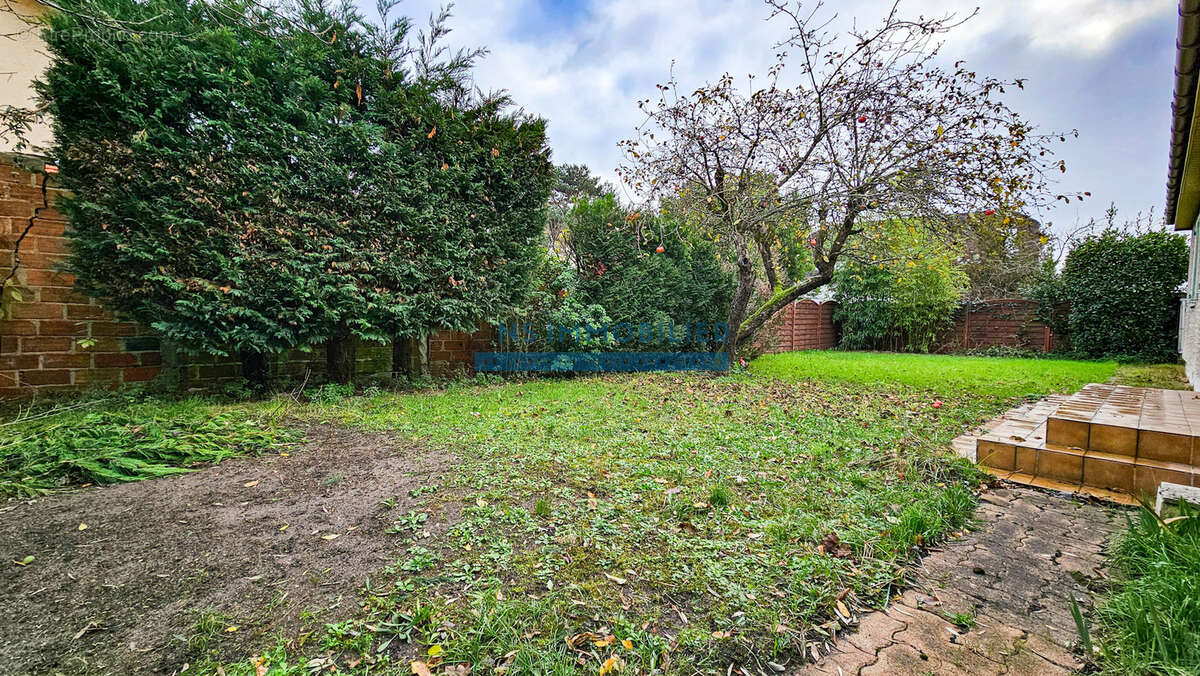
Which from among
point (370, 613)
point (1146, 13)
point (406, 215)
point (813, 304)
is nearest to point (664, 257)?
point (406, 215)

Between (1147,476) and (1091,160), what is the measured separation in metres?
10.7

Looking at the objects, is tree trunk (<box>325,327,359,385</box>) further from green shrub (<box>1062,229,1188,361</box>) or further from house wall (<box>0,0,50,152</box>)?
green shrub (<box>1062,229,1188,361</box>)

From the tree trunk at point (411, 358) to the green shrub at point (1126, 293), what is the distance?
1490 centimetres

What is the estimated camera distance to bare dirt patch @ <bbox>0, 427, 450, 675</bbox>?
134cm

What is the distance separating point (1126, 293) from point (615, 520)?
14.5 m

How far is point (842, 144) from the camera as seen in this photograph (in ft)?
20.7

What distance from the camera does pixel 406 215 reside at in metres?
5.00

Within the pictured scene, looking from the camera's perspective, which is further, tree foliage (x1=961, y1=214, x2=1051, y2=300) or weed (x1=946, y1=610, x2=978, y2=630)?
tree foliage (x1=961, y1=214, x2=1051, y2=300)

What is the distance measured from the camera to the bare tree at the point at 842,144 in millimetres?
5539

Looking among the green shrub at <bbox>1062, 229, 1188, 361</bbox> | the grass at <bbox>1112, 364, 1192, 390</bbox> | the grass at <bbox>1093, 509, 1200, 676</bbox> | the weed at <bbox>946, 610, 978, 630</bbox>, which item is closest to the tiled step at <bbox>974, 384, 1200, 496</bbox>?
the grass at <bbox>1093, 509, 1200, 676</bbox>

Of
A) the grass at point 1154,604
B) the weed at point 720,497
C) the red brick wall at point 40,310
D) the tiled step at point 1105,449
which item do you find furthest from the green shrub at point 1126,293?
the red brick wall at point 40,310

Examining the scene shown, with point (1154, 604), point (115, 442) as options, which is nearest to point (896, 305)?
point (1154, 604)

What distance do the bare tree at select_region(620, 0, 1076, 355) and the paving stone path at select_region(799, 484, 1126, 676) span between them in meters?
4.90

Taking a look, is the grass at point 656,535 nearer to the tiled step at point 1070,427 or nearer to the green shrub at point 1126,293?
the tiled step at point 1070,427
